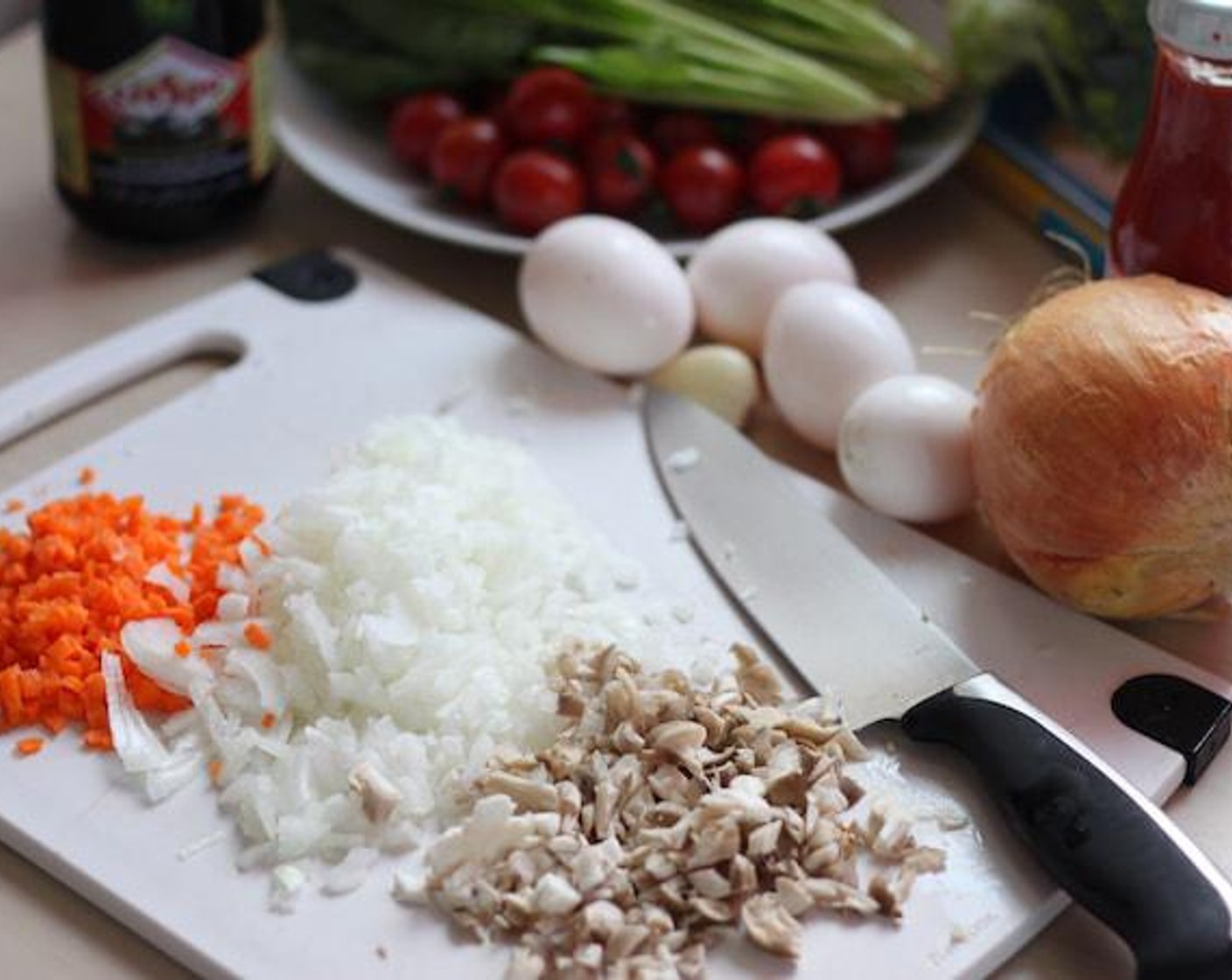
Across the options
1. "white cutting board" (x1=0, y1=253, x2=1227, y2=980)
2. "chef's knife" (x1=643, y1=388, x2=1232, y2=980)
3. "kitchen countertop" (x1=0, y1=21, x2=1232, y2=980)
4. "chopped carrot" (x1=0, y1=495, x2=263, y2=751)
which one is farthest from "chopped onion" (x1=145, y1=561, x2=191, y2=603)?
"chef's knife" (x1=643, y1=388, x2=1232, y2=980)

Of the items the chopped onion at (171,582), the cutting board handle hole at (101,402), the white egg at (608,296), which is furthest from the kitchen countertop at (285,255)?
the chopped onion at (171,582)

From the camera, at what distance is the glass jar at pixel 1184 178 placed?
49.6 inches

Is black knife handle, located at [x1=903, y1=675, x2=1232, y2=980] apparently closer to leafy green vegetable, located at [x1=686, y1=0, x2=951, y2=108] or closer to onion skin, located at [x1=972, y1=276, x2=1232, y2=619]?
onion skin, located at [x1=972, y1=276, x2=1232, y2=619]

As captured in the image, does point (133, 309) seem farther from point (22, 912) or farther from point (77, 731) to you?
point (22, 912)

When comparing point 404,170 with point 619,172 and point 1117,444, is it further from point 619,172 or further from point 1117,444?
point 1117,444

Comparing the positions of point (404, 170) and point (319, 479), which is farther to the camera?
point (404, 170)

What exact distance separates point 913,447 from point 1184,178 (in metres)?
0.24

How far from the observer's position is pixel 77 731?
1174 millimetres

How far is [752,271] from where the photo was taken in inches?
57.7

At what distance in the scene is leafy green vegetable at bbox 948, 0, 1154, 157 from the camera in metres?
1.59

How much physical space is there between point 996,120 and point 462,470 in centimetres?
68

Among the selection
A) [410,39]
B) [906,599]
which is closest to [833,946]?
[906,599]

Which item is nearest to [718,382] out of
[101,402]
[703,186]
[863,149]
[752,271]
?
[752,271]

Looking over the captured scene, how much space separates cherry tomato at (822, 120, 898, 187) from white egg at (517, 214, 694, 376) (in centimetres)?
28
